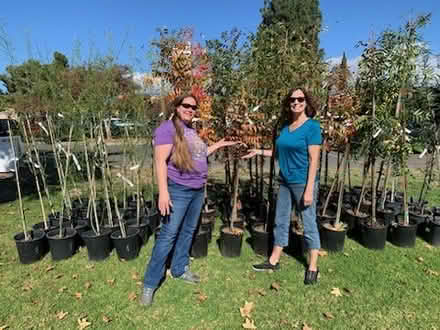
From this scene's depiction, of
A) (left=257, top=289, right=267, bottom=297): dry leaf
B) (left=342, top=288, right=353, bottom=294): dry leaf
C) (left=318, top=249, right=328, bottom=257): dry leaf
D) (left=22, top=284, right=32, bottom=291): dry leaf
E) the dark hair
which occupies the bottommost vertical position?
(left=342, top=288, right=353, bottom=294): dry leaf

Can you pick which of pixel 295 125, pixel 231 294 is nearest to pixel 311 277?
pixel 231 294

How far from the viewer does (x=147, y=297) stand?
264cm

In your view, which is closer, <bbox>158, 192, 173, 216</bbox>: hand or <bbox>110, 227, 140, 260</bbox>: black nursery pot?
<bbox>158, 192, 173, 216</bbox>: hand

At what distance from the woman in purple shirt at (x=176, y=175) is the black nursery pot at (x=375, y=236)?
92.7 inches

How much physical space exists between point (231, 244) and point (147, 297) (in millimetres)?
1215

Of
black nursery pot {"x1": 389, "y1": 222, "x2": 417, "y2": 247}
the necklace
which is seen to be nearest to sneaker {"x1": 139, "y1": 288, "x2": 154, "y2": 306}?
the necklace

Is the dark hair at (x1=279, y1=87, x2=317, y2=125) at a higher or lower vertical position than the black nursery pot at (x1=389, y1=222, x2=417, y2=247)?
higher

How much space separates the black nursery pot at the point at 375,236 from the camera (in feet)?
12.0

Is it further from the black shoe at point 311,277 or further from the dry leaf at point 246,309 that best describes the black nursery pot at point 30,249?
the black shoe at point 311,277

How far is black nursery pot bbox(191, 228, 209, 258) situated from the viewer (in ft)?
11.4

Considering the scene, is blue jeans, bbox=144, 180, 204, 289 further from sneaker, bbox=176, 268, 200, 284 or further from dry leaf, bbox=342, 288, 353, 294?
dry leaf, bbox=342, 288, 353, 294

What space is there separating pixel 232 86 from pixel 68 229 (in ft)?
9.23

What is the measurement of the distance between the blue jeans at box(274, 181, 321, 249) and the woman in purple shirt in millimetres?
845

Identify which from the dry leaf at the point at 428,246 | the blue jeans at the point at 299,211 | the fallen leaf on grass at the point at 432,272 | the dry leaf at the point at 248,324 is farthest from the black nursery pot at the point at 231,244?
the dry leaf at the point at 428,246
